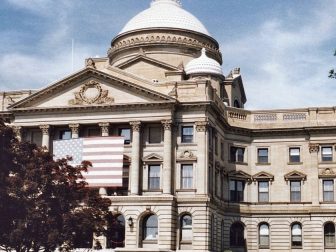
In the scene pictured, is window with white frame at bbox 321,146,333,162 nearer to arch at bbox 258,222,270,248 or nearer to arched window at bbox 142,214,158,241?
arch at bbox 258,222,270,248

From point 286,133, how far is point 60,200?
103 feet

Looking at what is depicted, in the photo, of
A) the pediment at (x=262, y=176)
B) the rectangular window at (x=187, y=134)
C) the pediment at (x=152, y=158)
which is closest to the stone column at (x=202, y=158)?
the rectangular window at (x=187, y=134)

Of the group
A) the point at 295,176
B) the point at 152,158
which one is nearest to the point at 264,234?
the point at 295,176

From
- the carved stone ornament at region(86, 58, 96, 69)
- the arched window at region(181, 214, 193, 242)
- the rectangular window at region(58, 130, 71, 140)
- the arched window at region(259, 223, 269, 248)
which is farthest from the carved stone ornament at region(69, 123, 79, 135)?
the arched window at region(259, 223, 269, 248)

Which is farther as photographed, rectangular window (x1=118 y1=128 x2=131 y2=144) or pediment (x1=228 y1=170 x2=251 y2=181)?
pediment (x1=228 y1=170 x2=251 y2=181)

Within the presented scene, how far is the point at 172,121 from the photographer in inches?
2398

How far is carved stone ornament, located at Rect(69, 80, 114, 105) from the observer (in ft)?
206

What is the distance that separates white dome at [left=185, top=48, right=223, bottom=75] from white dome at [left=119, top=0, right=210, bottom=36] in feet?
17.7

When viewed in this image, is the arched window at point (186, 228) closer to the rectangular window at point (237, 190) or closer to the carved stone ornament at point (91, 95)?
the rectangular window at point (237, 190)

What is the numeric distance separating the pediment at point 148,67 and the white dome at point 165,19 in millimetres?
5789

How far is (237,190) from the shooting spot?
229ft

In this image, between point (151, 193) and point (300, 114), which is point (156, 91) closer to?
point (151, 193)

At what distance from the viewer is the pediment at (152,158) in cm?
6121

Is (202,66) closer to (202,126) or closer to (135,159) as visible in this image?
(202,126)
